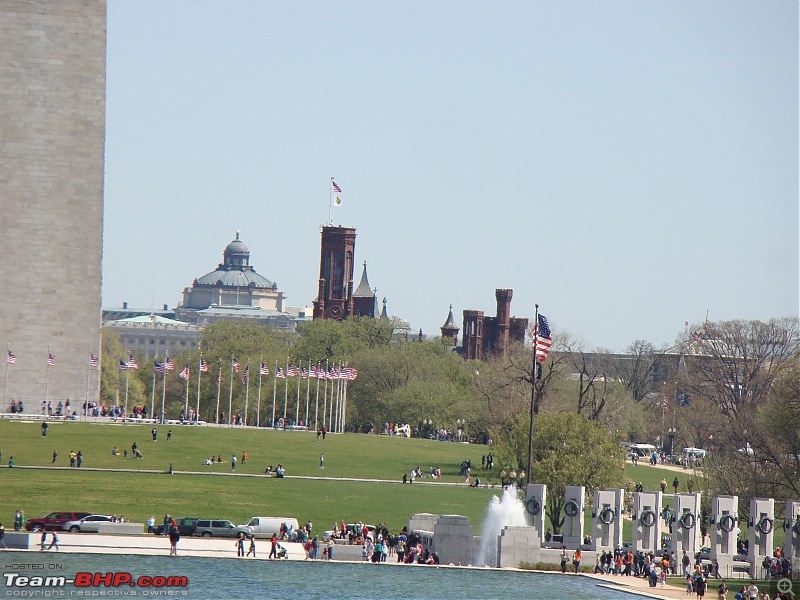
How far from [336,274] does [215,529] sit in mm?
121591

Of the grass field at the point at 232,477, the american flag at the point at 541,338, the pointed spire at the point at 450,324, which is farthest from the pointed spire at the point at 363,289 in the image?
the american flag at the point at 541,338

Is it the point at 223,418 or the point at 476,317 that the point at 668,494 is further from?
the point at 476,317

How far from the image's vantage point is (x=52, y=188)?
94.9 m

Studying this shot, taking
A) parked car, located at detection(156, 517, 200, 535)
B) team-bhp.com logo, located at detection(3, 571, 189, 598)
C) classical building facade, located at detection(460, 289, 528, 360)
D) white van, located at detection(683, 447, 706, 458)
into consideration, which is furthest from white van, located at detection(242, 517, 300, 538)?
classical building facade, located at detection(460, 289, 528, 360)

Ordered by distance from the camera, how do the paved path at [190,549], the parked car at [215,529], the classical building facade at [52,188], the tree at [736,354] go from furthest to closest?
the tree at [736,354], the classical building facade at [52,188], the parked car at [215,529], the paved path at [190,549]

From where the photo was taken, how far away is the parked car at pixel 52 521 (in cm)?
5694

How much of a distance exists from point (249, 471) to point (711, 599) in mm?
34065

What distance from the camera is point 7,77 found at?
312 ft

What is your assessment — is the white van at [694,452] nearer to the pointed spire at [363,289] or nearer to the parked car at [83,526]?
the parked car at [83,526]

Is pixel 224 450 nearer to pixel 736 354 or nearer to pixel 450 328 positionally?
pixel 736 354

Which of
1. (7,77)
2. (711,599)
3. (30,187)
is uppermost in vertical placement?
(7,77)

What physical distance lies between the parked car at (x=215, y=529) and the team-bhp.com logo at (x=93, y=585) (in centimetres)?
1157

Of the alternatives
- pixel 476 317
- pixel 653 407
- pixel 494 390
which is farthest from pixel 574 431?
pixel 476 317

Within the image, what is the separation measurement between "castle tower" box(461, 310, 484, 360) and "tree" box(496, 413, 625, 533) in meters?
103
